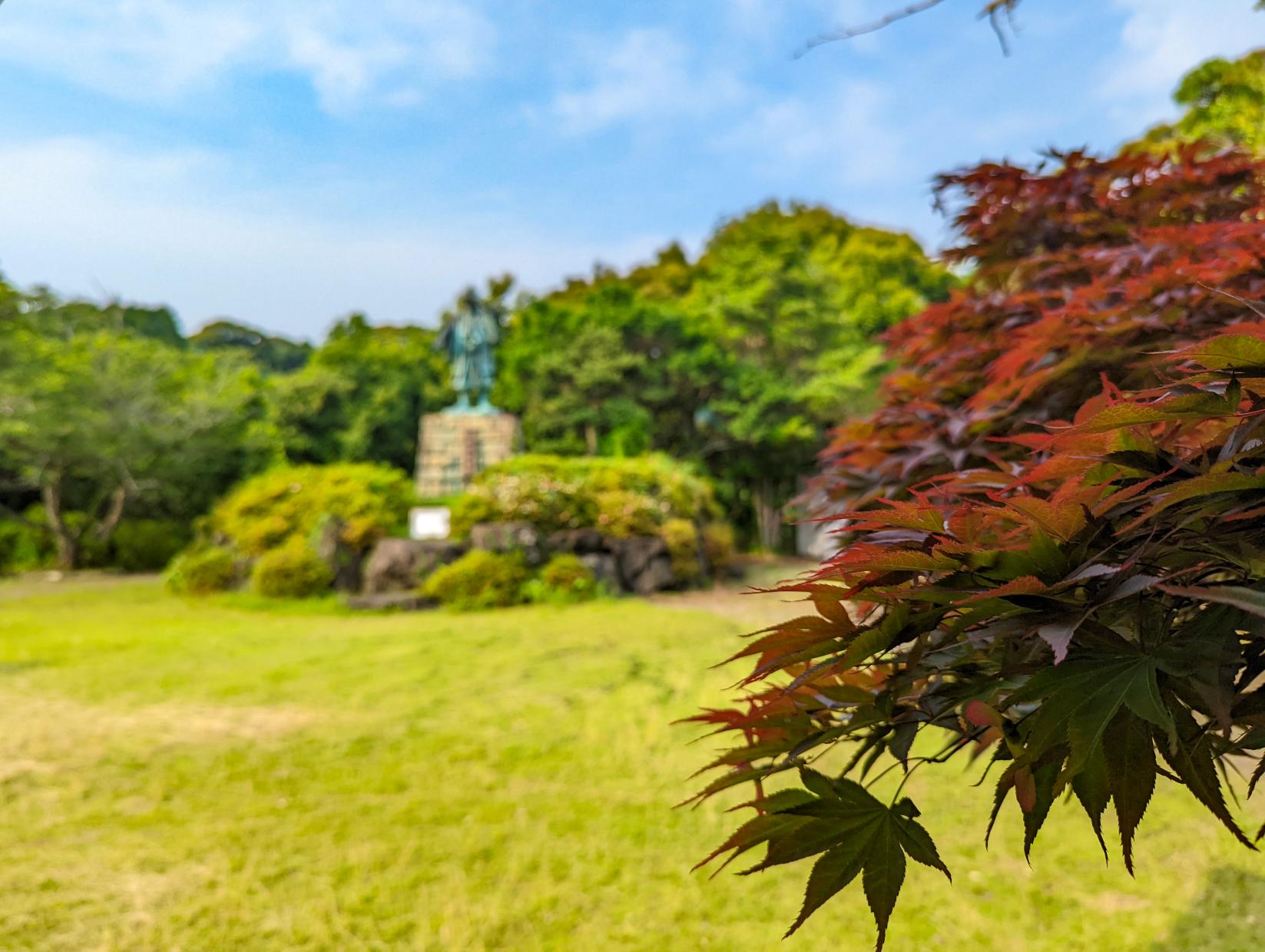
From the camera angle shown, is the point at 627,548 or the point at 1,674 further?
the point at 627,548

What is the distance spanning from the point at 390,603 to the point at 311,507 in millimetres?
3517

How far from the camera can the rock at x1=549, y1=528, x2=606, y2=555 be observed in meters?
11.0

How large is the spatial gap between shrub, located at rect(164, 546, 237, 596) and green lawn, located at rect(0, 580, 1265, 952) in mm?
5312

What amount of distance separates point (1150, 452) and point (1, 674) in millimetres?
7187

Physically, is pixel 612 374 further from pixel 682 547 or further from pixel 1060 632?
pixel 1060 632

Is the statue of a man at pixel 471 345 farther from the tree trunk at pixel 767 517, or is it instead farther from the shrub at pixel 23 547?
the shrub at pixel 23 547

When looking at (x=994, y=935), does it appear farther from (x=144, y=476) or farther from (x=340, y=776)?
(x=144, y=476)

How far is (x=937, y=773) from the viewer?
356 cm

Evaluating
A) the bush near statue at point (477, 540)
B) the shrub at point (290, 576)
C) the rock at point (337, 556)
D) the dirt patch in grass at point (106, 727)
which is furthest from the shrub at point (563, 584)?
the dirt patch in grass at point (106, 727)

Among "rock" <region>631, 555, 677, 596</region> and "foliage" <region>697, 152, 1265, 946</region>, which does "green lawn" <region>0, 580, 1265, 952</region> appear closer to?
"foliage" <region>697, 152, 1265, 946</region>

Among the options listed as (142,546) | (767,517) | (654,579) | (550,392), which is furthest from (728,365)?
(142,546)

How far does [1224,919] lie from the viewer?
2.28 metres

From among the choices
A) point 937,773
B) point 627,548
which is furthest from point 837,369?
point 937,773

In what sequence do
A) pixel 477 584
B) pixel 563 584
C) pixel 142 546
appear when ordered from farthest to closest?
1. pixel 142 546
2. pixel 563 584
3. pixel 477 584
